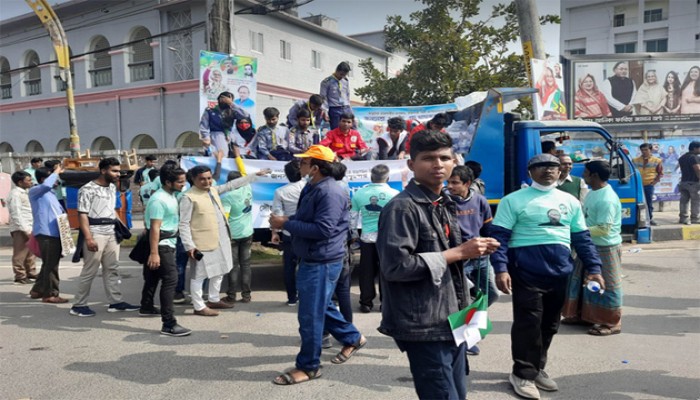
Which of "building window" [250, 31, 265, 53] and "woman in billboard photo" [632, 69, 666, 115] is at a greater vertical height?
"building window" [250, 31, 265, 53]

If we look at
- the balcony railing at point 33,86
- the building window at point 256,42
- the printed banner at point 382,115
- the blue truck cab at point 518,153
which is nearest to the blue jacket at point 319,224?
the blue truck cab at point 518,153

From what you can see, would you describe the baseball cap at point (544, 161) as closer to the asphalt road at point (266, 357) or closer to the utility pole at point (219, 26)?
the asphalt road at point (266, 357)

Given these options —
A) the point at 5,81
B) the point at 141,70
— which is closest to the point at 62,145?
the point at 5,81

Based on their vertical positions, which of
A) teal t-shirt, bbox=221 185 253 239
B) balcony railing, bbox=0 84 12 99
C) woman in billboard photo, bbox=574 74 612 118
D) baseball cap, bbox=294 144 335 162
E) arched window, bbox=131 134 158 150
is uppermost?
balcony railing, bbox=0 84 12 99

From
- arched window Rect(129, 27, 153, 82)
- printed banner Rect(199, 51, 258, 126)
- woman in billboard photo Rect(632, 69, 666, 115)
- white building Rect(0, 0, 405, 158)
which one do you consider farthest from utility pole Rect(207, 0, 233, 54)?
woman in billboard photo Rect(632, 69, 666, 115)

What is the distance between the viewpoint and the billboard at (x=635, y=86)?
17891 millimetres

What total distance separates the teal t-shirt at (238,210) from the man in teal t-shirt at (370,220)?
1463mm

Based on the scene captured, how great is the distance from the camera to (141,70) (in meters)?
22.0

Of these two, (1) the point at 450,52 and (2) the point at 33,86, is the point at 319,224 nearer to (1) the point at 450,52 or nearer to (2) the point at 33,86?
(1) the point at 450,52

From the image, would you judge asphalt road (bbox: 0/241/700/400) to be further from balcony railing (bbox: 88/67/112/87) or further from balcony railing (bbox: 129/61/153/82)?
balcony railing (bbox: 88/67/112/87)

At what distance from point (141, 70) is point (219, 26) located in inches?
593

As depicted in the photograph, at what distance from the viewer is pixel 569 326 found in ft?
17.1

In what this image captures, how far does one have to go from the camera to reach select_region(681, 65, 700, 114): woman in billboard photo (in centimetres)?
1794

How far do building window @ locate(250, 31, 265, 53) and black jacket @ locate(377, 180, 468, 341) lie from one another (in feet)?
70.5
